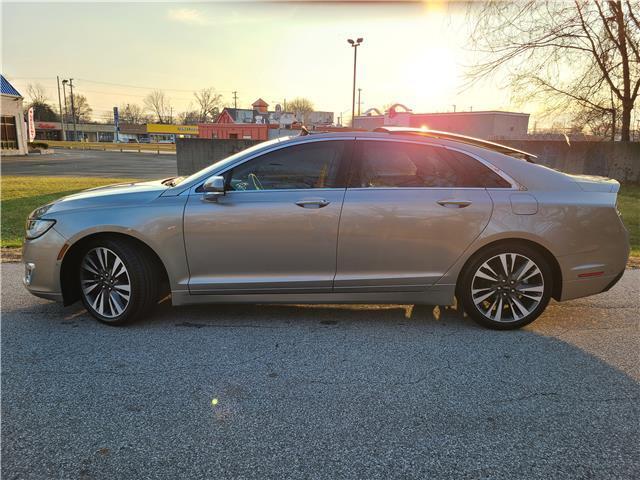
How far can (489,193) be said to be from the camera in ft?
12.8

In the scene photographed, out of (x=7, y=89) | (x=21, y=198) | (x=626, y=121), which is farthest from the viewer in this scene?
(x=7, y=89)

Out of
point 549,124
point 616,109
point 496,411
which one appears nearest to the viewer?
point 496,411

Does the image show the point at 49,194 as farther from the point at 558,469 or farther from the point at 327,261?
the point at 558,469

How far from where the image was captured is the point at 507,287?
3979 mm

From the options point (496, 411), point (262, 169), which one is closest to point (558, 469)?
point (496, 411)

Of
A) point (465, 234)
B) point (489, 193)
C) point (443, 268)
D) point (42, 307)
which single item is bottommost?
point (42, 307)

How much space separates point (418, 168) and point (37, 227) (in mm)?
3340

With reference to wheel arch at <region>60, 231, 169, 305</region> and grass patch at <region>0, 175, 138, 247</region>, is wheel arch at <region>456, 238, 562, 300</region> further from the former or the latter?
grass patch at <region>0, 175, 138, 247</region>

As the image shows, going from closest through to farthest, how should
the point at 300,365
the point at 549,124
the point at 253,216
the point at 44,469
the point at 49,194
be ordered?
the point at 44,469
the point at 300,365
the point at 253,216
the point at 49,194
the point at 549,124

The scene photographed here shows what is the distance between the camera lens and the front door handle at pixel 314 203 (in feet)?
12.5

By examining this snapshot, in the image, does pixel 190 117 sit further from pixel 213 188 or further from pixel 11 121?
pixel 213 188

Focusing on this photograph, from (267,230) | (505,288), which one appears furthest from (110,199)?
(505,288)

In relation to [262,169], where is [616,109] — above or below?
above

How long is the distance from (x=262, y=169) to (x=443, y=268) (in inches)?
69.3
